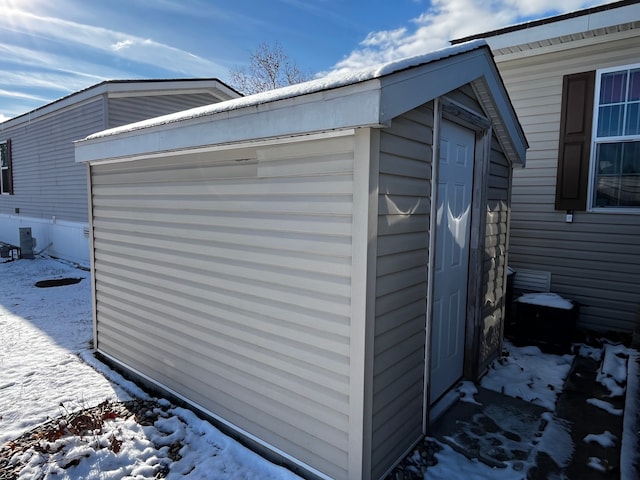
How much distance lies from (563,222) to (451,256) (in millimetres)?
2928

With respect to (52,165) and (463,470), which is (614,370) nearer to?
(463,470)

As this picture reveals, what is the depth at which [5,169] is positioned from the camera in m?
13.2

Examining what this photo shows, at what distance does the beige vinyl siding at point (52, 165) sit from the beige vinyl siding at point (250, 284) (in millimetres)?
5951

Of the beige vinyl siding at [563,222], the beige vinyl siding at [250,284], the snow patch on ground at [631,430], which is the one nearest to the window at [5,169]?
the beige vinyl siding at [250,284]

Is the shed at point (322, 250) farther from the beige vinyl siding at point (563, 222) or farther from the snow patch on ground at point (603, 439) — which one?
the beige vinyl siding at point (563, 222)

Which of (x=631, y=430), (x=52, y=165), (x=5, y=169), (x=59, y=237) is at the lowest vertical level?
(x=631, y=430)

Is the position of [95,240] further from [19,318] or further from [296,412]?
[296,412]

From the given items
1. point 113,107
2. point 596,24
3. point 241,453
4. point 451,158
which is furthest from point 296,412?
point 113,107

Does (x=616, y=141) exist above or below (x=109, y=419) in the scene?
above

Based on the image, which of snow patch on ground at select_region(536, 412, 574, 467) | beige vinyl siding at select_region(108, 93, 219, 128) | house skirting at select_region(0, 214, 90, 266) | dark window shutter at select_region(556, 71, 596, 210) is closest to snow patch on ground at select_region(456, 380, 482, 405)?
snow patch on ground at select_region(536, 412, 574, 467)

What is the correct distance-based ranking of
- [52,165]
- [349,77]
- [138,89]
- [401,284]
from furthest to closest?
[52,165] < [138,89] < [401,284] < [349,77]

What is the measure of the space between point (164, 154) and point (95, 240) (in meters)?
1.75

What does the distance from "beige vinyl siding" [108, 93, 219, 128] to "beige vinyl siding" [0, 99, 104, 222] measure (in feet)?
1.02

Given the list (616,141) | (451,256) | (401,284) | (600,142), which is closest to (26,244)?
(451,256)
